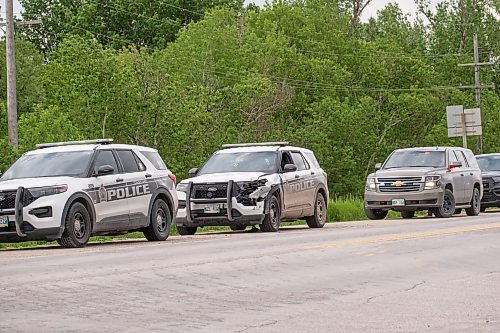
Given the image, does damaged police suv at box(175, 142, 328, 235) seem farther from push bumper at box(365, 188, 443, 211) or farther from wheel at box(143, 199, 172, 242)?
push bumper at box(365, 188, 443, 211)

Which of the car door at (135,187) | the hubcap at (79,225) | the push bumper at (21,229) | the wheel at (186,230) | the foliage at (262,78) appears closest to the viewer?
the push bumper at (21,229)

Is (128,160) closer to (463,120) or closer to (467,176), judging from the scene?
(467,176)

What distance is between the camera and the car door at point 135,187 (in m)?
22.6

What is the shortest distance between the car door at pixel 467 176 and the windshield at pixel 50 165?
15.7 metres

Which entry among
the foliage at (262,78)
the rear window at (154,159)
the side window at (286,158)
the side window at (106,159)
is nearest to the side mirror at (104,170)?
the side window at (106,159)

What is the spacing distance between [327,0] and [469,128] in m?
30.5

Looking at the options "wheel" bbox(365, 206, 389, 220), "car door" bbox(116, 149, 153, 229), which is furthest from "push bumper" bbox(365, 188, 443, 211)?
"car door" bbox(116, 149, 153, 229)

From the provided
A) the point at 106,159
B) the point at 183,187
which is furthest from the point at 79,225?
the point at 183,187

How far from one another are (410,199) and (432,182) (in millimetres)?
709

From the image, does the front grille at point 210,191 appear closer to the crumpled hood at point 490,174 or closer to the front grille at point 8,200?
the front grille at point 8,200

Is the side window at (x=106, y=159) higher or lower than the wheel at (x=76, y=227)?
higher

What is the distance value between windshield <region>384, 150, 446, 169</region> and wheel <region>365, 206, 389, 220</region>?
1196 mm

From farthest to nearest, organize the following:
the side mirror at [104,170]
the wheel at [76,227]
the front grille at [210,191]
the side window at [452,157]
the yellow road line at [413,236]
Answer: the side window at [452,157]
the front grille at [210,191]
the side mirror at [104,170]
the wheel at [76,227]
the yellow road line at [413,236]

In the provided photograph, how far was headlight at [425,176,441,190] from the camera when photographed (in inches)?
1329
